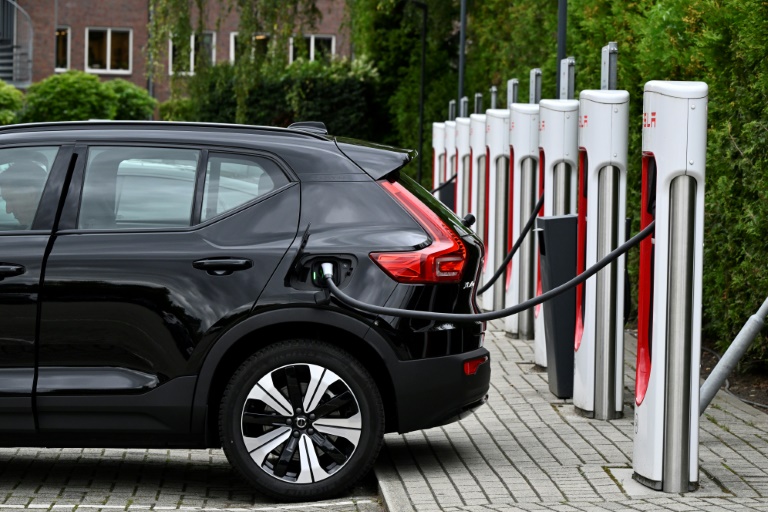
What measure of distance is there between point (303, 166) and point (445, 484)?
5.19 feet

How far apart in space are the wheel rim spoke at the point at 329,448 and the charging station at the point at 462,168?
1119 cm

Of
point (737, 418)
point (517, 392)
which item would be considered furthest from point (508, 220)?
point (737, 418)

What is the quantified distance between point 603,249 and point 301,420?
2814 millimetres

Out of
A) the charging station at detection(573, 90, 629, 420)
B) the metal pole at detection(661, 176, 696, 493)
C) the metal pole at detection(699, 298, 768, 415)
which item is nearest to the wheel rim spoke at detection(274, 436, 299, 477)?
the metal pole at detection(661, 176, 696, 493)

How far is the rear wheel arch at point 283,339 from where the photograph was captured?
670 centimetres

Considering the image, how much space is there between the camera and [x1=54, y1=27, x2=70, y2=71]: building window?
61.5 metres

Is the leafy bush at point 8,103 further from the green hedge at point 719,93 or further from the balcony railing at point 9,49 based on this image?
the green hedge at point 719,93

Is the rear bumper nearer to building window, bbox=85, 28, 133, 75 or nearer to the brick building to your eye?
the brick building

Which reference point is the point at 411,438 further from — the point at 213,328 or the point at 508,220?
the point at 508,220

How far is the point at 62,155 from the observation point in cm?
702

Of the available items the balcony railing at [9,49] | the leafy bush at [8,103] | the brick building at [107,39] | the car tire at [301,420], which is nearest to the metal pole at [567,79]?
the car tire at [301,420]

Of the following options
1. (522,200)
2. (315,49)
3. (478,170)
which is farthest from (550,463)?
(315,49)

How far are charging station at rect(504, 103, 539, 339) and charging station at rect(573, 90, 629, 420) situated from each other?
11.3 feet

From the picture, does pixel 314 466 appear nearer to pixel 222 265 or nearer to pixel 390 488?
pixel 390 488
